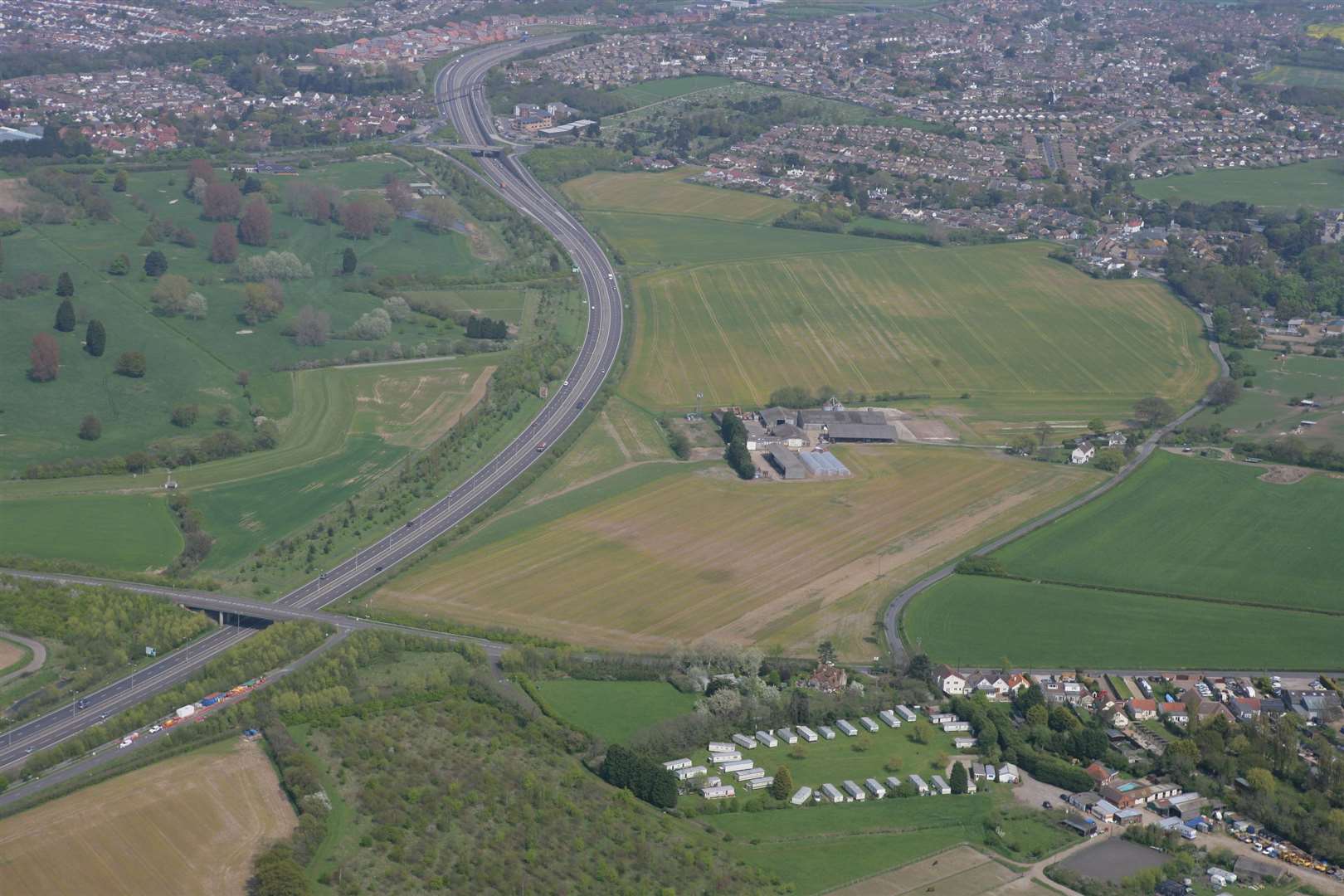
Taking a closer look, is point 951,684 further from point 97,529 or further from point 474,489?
point 97,529

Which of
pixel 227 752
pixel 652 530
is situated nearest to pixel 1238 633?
pixel 652 530

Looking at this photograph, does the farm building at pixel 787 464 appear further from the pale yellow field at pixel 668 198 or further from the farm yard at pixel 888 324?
the pale yellow field at pixel 668 198

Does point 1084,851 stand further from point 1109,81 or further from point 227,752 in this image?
point 1109,81

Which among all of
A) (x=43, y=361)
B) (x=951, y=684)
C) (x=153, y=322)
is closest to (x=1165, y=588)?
(x=951, y=684)

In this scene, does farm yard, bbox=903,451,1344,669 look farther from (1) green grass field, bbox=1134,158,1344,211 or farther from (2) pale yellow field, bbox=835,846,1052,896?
(1) green grass field, bbox=1134,158,1344,211

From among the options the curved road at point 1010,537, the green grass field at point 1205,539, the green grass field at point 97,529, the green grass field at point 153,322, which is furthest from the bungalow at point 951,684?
the green grass field at point 153,322

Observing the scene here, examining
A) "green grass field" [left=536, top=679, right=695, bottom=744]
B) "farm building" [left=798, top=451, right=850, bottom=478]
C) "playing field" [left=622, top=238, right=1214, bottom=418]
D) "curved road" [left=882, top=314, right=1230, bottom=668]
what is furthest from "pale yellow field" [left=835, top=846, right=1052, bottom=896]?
"playing field" [left=622, top=238, right=1214, bottom=418]
